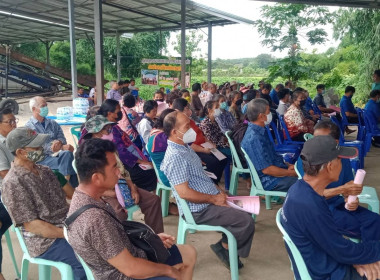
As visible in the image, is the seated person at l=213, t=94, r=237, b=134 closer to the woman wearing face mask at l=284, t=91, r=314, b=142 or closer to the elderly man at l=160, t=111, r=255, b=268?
the woman wearing face mask at l=284, t=91, r=314, b=142

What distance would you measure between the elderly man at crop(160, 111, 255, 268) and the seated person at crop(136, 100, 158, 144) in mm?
1522

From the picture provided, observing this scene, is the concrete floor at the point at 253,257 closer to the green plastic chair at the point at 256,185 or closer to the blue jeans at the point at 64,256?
the green plastic chair at the point at 256,185

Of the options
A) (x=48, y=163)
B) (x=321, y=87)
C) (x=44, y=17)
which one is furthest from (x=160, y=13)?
(x=48, y=163)

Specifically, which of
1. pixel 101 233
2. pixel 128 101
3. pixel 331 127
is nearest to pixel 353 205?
pixel 331 127

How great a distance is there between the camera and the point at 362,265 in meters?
1.66

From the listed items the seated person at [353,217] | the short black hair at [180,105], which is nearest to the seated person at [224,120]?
the short black hair at [180,105]

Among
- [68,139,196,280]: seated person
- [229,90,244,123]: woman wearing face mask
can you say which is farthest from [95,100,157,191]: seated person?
[229,90,244,123]: woman wearing face mask

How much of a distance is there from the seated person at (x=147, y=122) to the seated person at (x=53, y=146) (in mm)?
853

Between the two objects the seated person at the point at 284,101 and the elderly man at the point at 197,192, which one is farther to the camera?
the seated person at the point at 284,101

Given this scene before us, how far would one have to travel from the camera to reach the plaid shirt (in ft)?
8.09

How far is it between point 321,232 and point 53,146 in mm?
3064

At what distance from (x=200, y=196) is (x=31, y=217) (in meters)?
1.12

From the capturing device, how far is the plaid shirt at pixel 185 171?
8.09 feet

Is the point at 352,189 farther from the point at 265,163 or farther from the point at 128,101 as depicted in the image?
the point at 128,101
